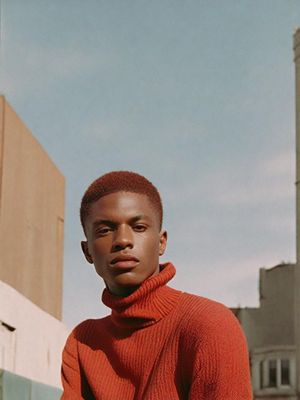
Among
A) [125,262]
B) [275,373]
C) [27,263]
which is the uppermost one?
[275,373]

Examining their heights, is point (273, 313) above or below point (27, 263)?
above

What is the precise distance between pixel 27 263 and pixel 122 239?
20880 millimetres

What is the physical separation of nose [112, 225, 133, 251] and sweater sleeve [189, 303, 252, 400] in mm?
316

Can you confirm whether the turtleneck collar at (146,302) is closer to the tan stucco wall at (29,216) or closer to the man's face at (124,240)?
the man's face at (124,240)

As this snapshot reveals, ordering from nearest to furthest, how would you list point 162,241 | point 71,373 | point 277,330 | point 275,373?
point 162,241
point 71,373
point 275,373
point 277,330

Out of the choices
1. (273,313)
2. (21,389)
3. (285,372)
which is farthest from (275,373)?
(21,389)

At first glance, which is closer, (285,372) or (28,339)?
(28,339)

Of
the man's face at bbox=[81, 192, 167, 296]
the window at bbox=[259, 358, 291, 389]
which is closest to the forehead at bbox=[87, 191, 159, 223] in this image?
the man's face at bbox=[81, 192, 167, 296]

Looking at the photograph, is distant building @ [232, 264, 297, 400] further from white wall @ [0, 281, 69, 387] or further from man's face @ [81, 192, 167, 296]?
man's face @ [81, 192, 167, 296]

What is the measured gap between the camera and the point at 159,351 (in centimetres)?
295

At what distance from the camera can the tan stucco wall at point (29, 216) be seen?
21.4 m

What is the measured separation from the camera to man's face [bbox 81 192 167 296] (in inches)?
114

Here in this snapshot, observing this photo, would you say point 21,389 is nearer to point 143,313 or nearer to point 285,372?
point 143,313

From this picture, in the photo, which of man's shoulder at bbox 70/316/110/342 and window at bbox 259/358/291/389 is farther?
window at bbox 259/358/291/389
